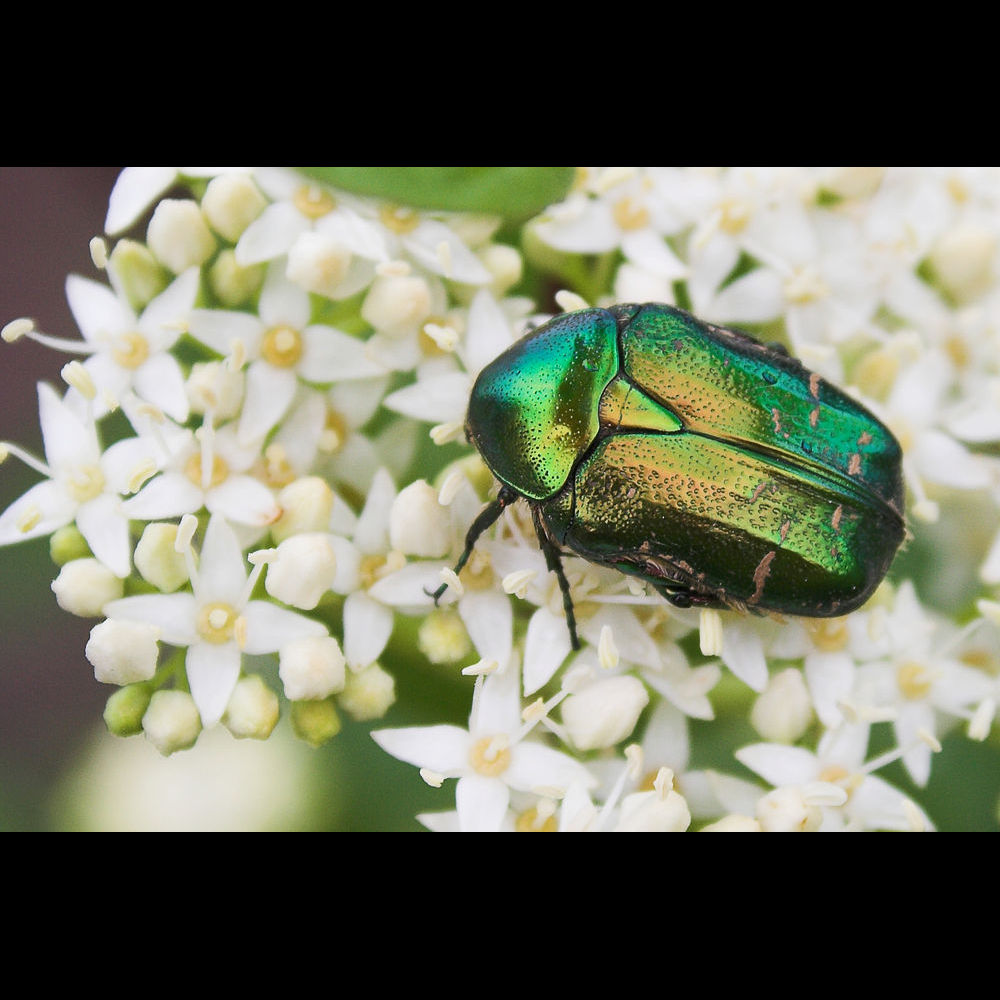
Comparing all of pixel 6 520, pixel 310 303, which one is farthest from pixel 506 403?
pixel 6 520

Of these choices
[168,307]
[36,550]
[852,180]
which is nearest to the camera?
[168,307]

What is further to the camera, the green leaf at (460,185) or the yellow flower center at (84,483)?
the green leaf at (460,185)

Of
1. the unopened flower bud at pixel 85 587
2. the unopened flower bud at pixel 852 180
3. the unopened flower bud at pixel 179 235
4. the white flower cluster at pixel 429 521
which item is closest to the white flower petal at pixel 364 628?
the white flower cluster at pixel 429 521

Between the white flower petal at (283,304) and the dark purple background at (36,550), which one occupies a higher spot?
the white flower petal at (283,304)

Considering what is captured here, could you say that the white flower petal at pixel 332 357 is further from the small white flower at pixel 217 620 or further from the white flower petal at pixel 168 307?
the small white flower at pixel 217 620

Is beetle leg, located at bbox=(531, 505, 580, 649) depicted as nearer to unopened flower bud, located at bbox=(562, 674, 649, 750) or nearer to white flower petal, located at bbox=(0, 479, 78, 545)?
unopened flower bud, located at bbox=(562, 674, 649, 750)

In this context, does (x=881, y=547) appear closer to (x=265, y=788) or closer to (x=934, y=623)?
(x=934, y=623)

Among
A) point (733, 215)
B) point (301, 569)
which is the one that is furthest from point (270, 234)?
point (733, 215)

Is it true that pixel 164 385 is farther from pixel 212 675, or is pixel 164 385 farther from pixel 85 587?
pixel 212 675
